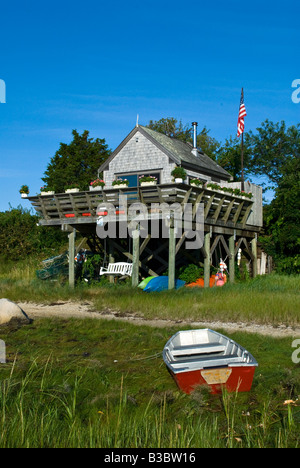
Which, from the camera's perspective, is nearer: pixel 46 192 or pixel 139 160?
pixel 46 192

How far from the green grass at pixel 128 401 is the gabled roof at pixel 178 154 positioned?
40.8 ft

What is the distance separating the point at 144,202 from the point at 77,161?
62.7ft

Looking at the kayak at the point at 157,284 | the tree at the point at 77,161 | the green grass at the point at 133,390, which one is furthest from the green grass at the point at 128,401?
the tree at the point at 77,161

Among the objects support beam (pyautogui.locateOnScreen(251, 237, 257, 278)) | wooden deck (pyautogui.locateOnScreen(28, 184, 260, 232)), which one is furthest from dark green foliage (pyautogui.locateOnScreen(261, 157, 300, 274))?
wooden deck (pyautogui.locateOnScreen(28, 184, 260, 232))

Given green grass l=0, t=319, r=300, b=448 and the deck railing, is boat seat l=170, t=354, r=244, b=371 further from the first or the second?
the deck railing

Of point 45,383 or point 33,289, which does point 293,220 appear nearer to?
point 33,289

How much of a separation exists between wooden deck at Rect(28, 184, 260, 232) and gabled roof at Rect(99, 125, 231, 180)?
247 cm

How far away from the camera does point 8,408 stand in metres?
6.07

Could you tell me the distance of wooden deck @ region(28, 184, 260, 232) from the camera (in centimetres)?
1773

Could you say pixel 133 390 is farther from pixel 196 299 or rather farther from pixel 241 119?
pixel 241 119

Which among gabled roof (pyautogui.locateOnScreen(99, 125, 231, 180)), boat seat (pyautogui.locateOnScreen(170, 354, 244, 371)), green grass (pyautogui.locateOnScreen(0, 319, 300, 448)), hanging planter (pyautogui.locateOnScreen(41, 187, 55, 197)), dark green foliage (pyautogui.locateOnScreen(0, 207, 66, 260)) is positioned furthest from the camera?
dark green foliage (pyautogui.locateOnScreen(0, 207, 66, 260))

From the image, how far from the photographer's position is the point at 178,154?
22406 millimetres

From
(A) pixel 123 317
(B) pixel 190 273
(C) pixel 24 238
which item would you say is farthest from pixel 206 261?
(C) pixel 24 238

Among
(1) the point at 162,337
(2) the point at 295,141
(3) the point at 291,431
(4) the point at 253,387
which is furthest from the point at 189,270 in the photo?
(2) the point at 295,141
